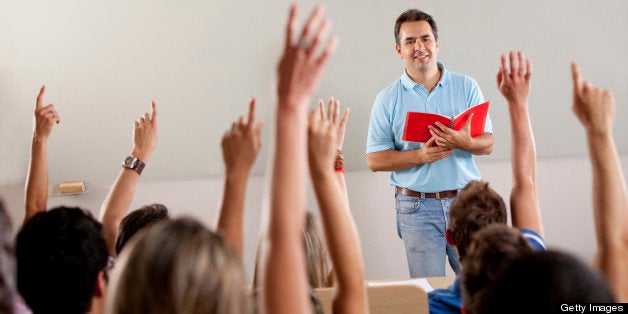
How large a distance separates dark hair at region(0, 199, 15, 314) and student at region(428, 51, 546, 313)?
103cm

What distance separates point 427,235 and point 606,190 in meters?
1.81

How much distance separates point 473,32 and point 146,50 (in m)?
1.96

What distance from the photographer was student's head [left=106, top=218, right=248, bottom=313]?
95 centimetres

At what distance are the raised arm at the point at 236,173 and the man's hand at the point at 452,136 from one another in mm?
1512

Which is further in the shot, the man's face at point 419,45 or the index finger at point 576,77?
the man's face at point 419,45

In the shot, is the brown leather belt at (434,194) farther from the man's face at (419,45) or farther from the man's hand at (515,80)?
the man's hand at (515,80)

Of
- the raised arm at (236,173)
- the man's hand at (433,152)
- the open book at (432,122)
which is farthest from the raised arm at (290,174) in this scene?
the man's hand at (433,152)

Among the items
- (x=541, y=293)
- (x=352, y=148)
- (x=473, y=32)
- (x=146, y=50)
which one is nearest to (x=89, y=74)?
(x=146, y=50)

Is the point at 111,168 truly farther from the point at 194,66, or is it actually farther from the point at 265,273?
the point at 265,273

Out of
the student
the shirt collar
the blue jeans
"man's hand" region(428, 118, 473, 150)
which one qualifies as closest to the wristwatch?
the student

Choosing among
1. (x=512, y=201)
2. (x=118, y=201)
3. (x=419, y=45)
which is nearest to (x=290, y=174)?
(x=512, y=201)

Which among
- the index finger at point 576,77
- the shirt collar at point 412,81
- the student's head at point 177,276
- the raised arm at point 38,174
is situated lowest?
the student's head at point 177,276

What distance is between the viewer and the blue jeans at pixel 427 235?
3219 mm

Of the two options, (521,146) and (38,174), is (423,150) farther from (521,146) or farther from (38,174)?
(38,174)
